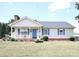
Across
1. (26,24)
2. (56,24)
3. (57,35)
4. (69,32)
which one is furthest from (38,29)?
(69,32)

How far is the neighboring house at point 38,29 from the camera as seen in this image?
38719mm

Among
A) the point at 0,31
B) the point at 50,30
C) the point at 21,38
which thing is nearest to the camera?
the point at 21,38

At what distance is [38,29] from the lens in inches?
1556

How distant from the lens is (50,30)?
40250 mm

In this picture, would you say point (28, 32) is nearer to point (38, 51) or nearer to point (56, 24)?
point (56, 24)

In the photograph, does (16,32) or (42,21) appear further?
(42,21)

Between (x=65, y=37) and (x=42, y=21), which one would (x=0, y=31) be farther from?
(x=65, y=37)

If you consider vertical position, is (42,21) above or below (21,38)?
above

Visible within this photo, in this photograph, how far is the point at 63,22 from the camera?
41.4 meters

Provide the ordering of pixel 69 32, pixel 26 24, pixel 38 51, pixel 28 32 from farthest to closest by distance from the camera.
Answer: pixel 69 32
pixel 28 32
pixel 26 24
pixel 38 51

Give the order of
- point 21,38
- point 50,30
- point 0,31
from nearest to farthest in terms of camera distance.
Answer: point 21,38 < point 50,30 < point 0,31

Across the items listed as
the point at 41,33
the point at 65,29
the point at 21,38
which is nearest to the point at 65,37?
the point at 65,29

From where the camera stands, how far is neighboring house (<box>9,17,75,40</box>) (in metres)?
38.7

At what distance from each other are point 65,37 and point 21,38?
7.44 meters
